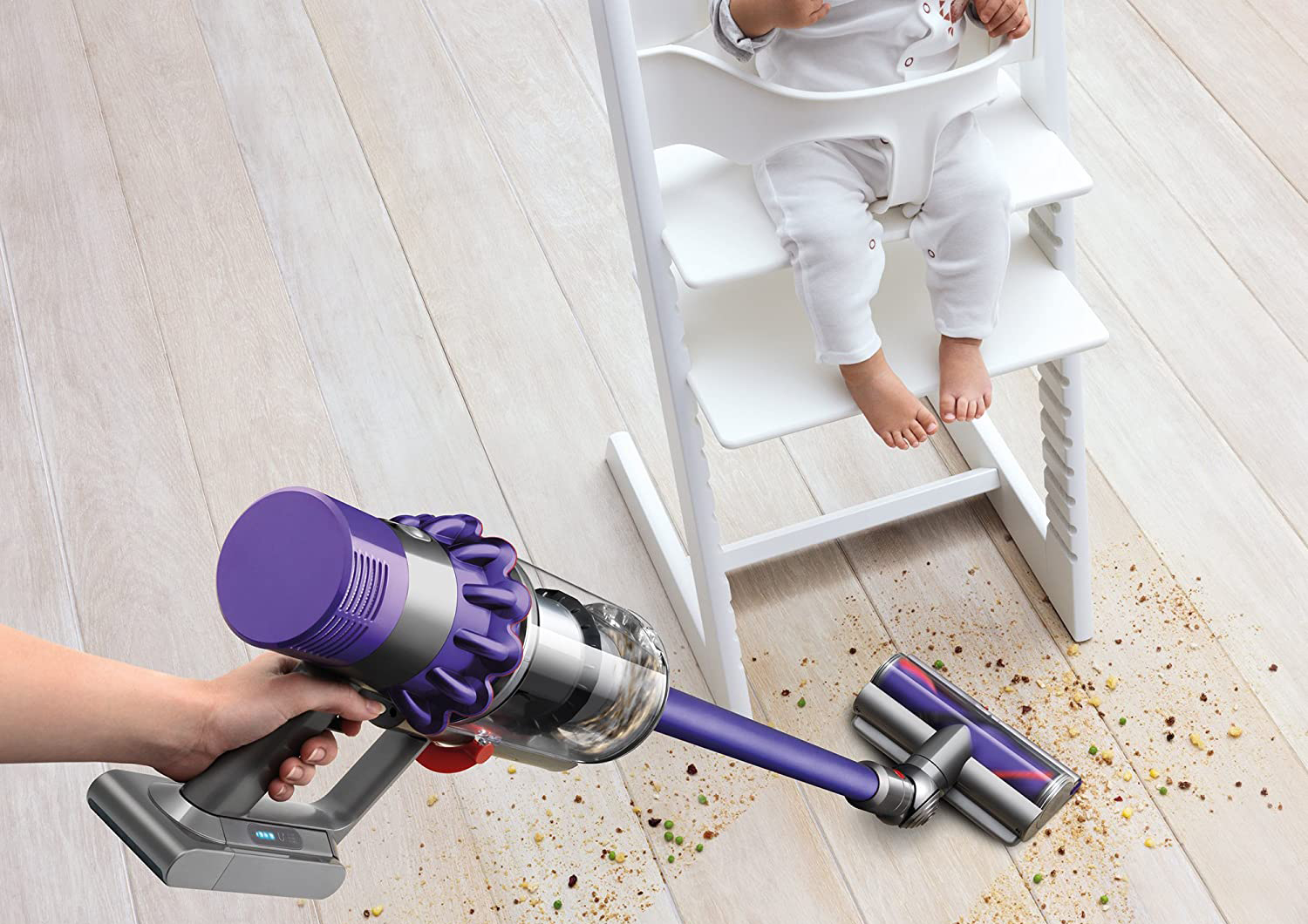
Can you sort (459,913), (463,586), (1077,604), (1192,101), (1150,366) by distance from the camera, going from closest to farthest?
(463,586) → (459,913) → (1077,604) → (1150,366) → (1192,101)

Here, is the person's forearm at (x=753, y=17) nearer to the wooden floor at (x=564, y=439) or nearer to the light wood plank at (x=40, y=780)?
the wooden floor at (x=564, y=439)

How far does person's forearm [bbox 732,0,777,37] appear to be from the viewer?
1.05m

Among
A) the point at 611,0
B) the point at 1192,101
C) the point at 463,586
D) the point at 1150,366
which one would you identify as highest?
the point at 611,0

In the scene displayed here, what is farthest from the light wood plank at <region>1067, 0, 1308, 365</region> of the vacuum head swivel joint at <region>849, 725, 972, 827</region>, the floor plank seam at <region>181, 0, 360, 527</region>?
the floor plank seam at <region>181, 0, 360, 527</region>

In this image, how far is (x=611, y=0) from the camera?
99 centimetres

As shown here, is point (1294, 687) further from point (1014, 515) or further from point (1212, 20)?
point (1212, 20)

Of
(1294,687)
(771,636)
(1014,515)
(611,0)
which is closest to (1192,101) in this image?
(1014,515)

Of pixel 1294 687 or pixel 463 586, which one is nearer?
pixel 463 586

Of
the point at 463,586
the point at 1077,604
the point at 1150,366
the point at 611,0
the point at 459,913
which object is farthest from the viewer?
the point at 1150,366

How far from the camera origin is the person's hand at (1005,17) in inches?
43.5

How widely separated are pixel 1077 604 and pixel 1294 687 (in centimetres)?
25

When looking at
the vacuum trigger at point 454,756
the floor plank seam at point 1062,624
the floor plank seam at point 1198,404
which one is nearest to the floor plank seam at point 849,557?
the floor plank seam at point 1062,624

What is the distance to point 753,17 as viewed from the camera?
3.48 ft

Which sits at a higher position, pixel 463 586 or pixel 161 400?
pixel 463 586
